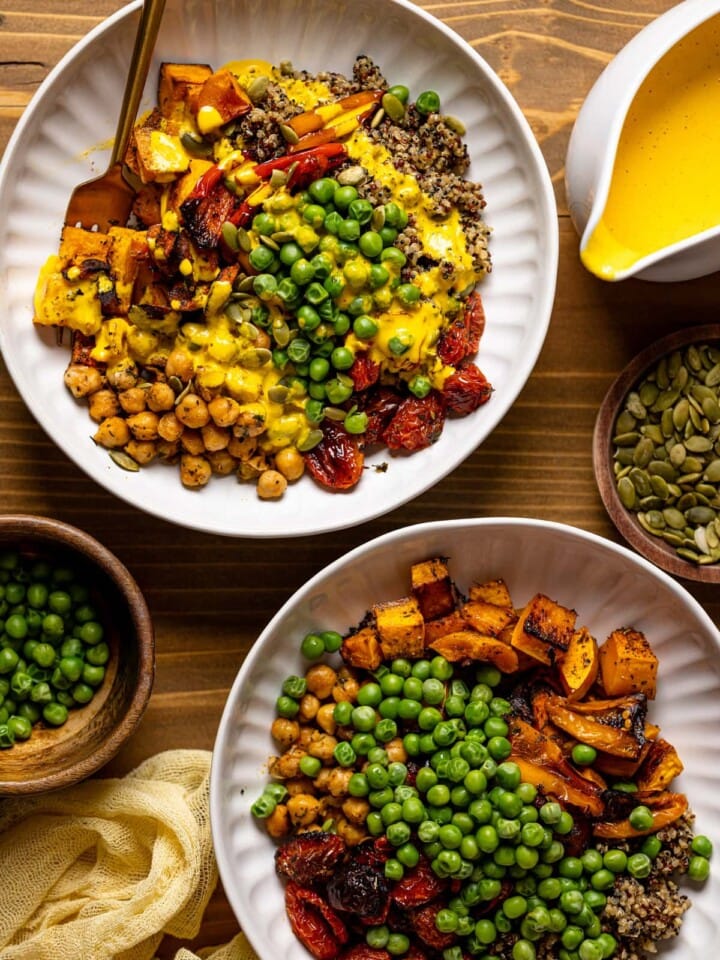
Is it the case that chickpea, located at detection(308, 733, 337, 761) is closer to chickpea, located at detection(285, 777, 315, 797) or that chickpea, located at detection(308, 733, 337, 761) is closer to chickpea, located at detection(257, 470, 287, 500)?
chickpea, located at detection(285, 777, 315, 797)

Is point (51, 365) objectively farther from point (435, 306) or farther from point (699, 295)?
point (699, 295)

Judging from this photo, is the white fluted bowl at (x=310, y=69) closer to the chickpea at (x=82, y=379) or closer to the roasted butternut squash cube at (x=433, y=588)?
the chickpea at (x=82, y=379)

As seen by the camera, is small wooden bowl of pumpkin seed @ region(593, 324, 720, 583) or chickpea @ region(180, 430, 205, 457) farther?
small wooden bowl of pumpkin seed @ region(593, 324, 720, 583)

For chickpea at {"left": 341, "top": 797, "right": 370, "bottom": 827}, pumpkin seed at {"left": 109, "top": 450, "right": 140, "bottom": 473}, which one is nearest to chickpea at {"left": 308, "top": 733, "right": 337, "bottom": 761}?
chickpea at {"left": 341, "top": 797, "right": 370, "bottom": 827}

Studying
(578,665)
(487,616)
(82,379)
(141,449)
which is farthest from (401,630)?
(82,379)

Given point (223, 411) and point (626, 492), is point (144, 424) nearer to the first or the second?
point (223, 411)

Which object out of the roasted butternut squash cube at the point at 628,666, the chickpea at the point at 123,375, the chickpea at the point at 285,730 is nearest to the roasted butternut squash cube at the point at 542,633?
the roasted butternut squash cube at the point at 628,666
